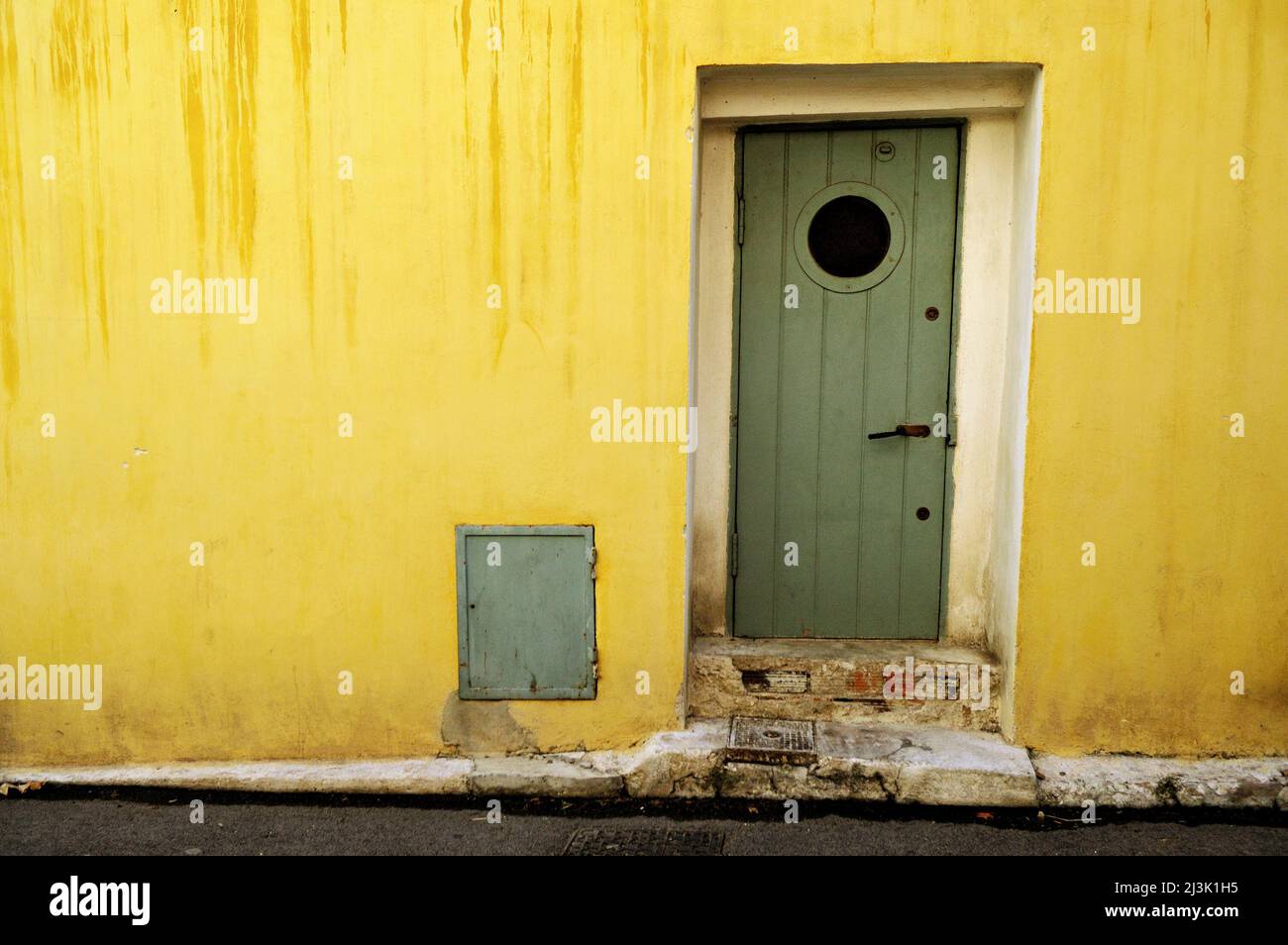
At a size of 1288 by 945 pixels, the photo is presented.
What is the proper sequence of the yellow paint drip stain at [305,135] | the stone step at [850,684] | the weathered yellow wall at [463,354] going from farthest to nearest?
the stone step at [850,684] < the yellow paint drip stain at [305,135] < the weathered yellow wall at [463,354]

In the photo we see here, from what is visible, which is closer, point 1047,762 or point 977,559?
point 1047,762

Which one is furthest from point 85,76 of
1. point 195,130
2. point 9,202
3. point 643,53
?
point 643,53

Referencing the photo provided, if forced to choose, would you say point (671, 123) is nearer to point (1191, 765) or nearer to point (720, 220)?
point (720, 220)

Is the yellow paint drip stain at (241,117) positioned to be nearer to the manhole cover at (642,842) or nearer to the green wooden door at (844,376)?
the green wooden door at (844,376)

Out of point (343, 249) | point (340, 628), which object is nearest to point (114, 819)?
point (340, 628)

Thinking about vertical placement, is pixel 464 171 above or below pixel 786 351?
above

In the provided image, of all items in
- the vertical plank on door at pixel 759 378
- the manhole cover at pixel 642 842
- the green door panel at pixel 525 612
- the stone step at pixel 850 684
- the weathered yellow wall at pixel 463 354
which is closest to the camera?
the manhole cover at pixel 642 842

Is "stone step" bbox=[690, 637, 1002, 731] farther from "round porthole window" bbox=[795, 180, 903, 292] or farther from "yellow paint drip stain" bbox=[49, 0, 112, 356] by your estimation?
"yellow paint drip stain" bbox=[49, 0, 112, 356]

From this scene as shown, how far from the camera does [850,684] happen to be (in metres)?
4.33

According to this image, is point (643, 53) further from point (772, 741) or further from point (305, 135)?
point (772, 741)

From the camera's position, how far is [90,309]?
4.16m

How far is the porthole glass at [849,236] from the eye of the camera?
4.37 meters

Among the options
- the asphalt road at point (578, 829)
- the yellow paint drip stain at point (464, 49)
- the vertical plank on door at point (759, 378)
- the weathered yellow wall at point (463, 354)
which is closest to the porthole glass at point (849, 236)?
the vertical plank on door at point (759, 378)
